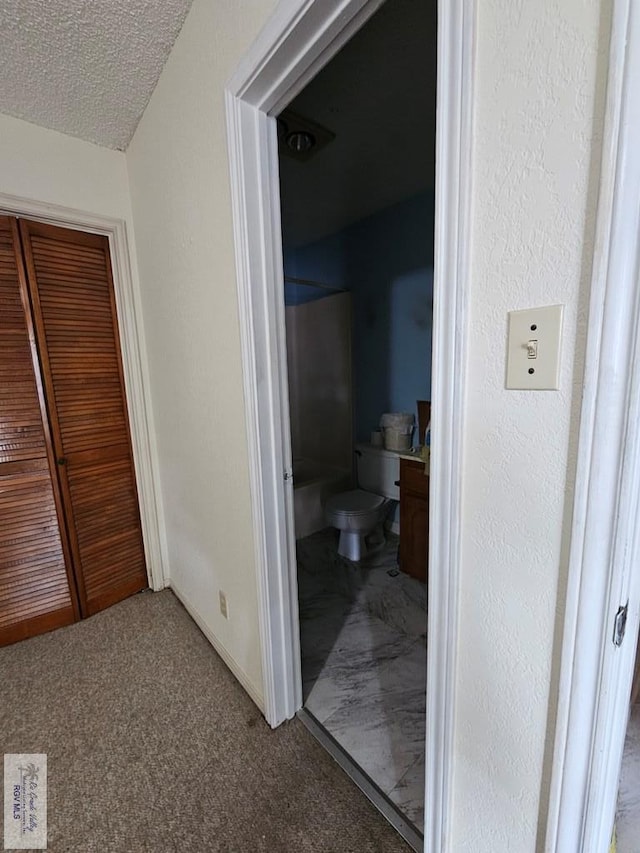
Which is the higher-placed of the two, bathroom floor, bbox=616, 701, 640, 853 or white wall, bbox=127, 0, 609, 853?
white wall, bbox=127, 0, 609, 853

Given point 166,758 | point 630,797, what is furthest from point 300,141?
point 630,797

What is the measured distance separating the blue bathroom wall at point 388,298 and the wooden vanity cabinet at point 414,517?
2.17 ft

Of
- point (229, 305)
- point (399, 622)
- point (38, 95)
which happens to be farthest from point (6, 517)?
point (399, 622)

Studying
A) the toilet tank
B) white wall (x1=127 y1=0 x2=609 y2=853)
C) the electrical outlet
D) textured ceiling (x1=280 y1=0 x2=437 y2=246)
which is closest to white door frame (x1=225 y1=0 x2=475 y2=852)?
white wall (x1=127 y1=0 x2=609 y2=853)

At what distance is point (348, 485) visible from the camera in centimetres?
313

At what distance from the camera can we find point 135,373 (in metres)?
2.10

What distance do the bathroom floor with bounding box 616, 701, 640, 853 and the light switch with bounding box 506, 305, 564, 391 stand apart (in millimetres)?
1374

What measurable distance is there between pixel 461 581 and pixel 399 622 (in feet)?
4.72

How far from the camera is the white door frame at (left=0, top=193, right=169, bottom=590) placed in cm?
189

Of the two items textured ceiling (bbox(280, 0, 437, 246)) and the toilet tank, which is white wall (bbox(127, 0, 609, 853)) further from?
the toilet tank

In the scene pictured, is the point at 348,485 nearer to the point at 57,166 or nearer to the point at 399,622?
the point at 399,622

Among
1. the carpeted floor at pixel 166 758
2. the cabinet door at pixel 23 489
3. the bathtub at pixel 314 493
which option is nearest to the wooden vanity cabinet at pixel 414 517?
the bathtub at pixel 314 493

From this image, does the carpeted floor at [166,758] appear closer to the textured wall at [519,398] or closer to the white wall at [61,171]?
the textured wall at [519,398]

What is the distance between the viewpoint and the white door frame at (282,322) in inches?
22.9
